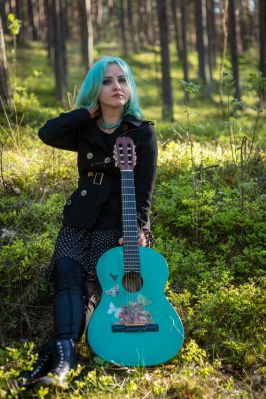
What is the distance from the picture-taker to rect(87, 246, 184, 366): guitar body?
9.02 ft

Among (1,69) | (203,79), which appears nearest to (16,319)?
(1,69)

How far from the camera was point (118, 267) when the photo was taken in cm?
301

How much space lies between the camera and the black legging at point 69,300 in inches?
109

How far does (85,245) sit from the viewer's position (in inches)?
130

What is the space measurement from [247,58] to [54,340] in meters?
29.6

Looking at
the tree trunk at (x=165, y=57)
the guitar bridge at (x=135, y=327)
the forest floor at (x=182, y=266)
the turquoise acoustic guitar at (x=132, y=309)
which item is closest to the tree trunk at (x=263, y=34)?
the tree trunk at (x=165, y=57)

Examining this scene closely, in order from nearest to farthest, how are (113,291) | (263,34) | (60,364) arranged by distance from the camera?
(60,364) → (113,291) → (263,34)

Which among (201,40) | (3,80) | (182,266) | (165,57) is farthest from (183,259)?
(201,40)

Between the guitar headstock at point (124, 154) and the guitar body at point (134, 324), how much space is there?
2.32 feet

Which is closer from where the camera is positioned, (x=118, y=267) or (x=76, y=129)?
(x=118, y=267)

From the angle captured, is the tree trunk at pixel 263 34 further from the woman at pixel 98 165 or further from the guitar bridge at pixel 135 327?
the guitar bridge at pixel 135 327

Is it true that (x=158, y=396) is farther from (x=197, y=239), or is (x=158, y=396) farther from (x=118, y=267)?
(x=197, y=239)

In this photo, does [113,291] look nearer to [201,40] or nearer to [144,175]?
[144,175]

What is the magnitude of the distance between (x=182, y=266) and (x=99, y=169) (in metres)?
1.20
